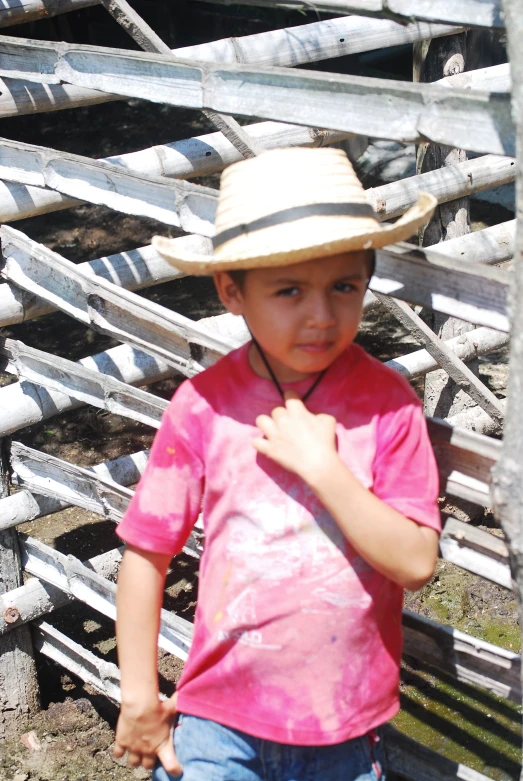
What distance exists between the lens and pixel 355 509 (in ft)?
5.30

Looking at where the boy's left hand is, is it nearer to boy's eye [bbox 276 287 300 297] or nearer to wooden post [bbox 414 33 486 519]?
boy's eye [bbox 276 287 300 297]

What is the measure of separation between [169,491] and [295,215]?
0.58 metres

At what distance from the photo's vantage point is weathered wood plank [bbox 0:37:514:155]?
1.61 metres

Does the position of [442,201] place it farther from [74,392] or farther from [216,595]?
[216,595]

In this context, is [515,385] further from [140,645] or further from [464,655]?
[464,655]

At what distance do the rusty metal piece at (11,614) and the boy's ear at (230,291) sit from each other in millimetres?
1878

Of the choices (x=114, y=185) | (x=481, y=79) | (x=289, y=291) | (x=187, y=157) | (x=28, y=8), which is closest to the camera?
(x=289, y=291)

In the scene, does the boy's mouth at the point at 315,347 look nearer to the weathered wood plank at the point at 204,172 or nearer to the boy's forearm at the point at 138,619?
the boy's forearm at the point at 138,619

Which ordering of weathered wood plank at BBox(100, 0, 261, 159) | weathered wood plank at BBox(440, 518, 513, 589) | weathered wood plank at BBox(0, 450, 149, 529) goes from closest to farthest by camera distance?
weathered wood plank at BBox(440, 518, 513, 589)
weathered wood plank at BBox(100, 0, 261, 159)
weathered wood plank at BBox(0, 450, 149, 529)

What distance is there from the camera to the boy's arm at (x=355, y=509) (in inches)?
63.5

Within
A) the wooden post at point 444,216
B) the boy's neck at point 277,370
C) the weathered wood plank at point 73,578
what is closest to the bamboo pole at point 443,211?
the wooden post at point 444,216

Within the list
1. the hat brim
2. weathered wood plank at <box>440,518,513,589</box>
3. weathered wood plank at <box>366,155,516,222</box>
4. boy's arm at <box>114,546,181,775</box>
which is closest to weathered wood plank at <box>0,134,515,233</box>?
weathered wood plank at <box>366,155,516,222</box>

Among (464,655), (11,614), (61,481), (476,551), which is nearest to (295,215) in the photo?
(476,551)

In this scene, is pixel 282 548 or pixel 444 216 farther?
pixel 444 216
